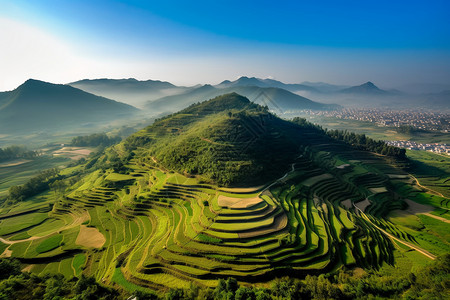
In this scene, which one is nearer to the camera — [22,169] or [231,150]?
[231,150]

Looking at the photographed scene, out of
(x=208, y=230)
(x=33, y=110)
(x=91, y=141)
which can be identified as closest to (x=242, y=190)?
(x=208, y=230)

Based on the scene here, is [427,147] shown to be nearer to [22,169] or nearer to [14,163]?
[22,169]

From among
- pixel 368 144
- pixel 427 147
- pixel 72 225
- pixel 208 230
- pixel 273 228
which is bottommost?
pixel 427 147

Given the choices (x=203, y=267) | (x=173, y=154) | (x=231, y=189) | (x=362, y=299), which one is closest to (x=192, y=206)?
(x=231, y=189)

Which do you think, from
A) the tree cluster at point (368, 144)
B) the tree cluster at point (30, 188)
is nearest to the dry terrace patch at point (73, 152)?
the tree cluster at point (30, 188)

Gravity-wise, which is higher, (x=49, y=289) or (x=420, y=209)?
(x=49, y=289)

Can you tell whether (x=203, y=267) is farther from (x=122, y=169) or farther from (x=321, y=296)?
(x=122, y=169)

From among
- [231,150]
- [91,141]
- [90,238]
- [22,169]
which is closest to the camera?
[90,238]

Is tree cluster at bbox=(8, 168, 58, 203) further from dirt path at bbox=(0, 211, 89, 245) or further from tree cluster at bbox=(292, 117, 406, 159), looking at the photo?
tree cluster at bbox=(292, 117, 406, 159)
